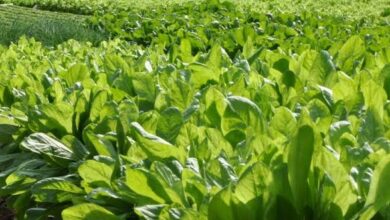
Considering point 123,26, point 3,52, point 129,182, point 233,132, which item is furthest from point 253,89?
point 123,26

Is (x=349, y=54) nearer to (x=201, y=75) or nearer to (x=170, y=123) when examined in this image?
(x=201, y=75)

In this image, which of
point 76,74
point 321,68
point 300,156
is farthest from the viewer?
point 76,74

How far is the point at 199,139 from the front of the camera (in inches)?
78.4

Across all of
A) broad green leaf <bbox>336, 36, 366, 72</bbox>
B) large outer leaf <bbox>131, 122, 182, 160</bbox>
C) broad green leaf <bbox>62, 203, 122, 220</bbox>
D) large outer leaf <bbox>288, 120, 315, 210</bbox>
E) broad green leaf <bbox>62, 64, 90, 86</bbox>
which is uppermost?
large outer leaf <bbox>288, 120, 315, 210</bbox>

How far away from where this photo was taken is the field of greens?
1.55 m

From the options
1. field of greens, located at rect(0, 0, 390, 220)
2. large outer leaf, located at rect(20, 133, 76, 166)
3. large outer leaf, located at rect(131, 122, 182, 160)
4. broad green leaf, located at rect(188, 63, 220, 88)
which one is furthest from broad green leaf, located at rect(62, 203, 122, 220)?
broad green leaf, located at rect(188, 63, 220, 88)

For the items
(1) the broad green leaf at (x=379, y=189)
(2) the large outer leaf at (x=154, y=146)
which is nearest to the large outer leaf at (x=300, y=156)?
(1) the broad green leaf at (x=379, y=189)

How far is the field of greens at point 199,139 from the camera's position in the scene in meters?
1.55

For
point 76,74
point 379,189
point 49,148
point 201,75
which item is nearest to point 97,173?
point 49,148

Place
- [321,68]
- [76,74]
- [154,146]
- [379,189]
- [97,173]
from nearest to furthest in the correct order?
1. [379,189]
2. [154,146]
3. [97,173]
4. [321,68]
5. [76,74]

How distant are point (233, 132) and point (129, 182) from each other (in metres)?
0.49

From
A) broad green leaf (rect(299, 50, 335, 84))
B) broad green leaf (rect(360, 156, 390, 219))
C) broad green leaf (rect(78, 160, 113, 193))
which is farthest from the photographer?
broad green leaf (rect(299, 50, 335, 84))


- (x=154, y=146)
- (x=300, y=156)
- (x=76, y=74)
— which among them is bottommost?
(x=76, y=74)

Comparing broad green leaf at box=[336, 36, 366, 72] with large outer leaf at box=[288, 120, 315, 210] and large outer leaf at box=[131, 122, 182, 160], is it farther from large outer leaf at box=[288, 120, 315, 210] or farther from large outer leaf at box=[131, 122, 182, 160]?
large outer leaf at box=[288, 120, 315, 210]
